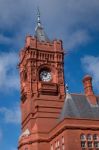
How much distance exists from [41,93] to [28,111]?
3672 mm

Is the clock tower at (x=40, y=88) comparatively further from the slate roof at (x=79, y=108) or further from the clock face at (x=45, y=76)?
the slate roof at (x=79, y=108)

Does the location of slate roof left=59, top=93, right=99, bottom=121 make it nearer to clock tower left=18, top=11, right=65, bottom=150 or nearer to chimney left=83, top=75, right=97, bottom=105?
chimney left=83, top=75, right=97, bottom=105

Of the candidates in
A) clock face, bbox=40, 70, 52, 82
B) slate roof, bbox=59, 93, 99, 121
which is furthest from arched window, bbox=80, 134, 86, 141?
clock face, bbox=40, 70, 52, 82

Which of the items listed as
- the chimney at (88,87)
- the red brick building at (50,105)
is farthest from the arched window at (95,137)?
the chimney at (88,87)

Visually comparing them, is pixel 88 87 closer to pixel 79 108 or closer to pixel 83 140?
pixel 79 108

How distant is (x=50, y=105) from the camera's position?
5622cm

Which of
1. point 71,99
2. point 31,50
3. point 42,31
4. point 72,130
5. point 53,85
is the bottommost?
point 72,130

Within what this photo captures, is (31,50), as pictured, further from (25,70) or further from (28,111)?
(28,111)

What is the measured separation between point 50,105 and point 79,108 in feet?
24.2

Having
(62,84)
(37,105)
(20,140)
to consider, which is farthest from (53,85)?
(20,140)

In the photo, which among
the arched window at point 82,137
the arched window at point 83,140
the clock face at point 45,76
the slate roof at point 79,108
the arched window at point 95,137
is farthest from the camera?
the clock face at point 45,76

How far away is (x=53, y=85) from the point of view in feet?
195

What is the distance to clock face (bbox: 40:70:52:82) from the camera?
60566 millimetres

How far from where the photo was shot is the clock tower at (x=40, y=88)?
5291 centimetres
